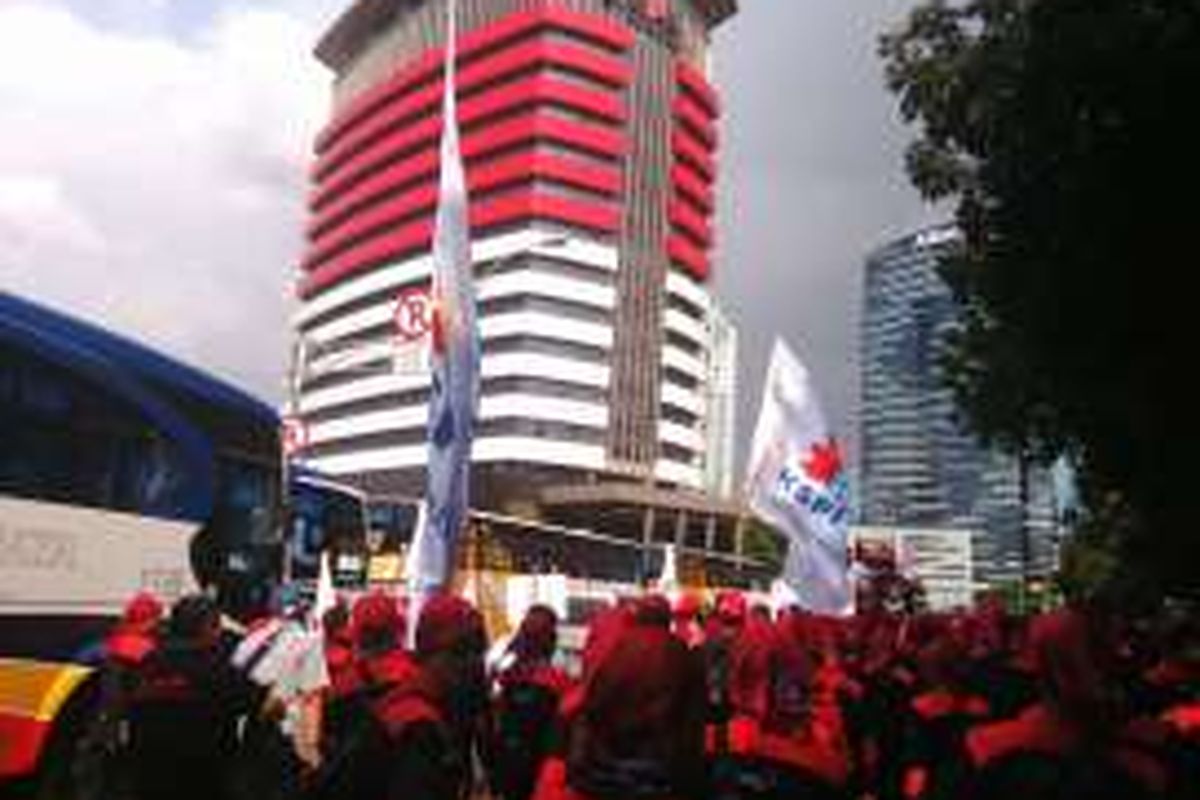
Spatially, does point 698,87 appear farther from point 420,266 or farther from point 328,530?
point 328,530

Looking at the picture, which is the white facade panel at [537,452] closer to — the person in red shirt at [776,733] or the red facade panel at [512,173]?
the red facade panel at [512,173]

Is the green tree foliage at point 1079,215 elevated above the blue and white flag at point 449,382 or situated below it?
above

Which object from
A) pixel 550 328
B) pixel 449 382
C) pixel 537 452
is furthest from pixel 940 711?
pixel 550 328

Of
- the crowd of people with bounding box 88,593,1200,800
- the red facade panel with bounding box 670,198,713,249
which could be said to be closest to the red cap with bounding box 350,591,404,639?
the crowd of people with bounding box 88,593,1200,800

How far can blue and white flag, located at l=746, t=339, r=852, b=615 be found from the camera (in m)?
15.2

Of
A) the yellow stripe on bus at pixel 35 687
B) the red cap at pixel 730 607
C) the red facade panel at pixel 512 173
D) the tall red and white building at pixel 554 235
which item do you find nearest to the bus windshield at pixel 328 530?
the yellow stripe on bus at pixel 35 687

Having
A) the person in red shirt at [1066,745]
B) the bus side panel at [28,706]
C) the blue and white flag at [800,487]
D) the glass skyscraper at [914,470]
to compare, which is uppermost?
the glass skyscraper at [914,470]

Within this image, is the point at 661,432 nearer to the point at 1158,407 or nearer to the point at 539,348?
the point at 539,348

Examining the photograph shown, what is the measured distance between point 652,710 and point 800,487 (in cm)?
1033

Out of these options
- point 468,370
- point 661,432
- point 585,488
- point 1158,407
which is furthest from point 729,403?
point 468,370

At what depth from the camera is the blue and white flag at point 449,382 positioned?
11.4 m

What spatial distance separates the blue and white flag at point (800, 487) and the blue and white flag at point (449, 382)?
155 inches

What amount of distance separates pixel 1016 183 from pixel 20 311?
368 inches

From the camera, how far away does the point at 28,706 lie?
50.2 ft
